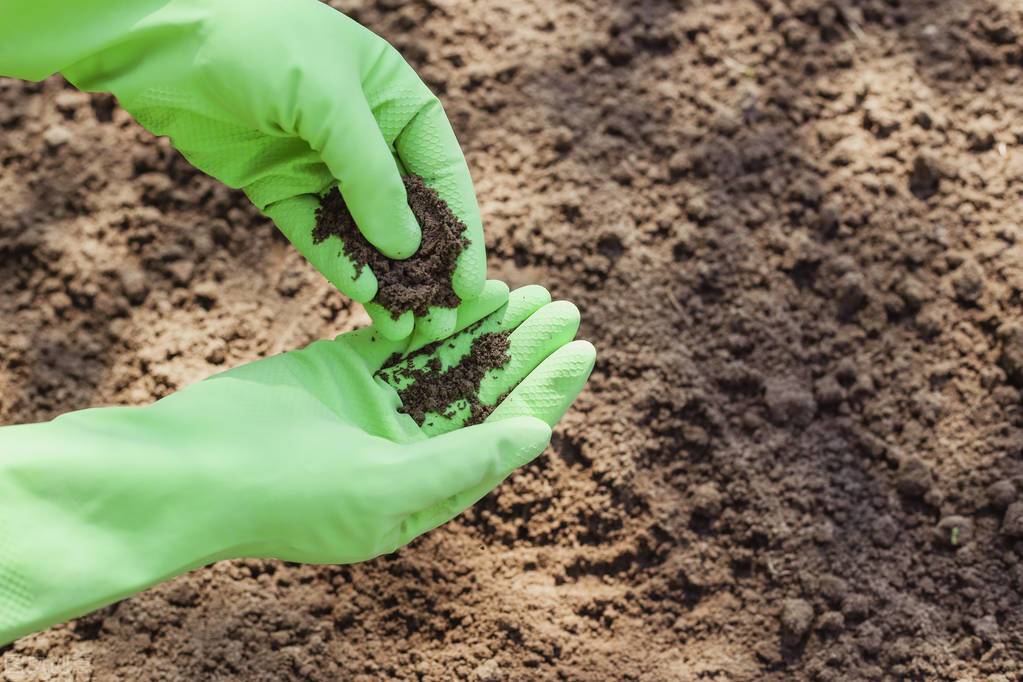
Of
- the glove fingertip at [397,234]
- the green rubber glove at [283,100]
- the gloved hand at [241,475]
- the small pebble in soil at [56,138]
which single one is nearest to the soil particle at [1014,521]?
the gloved hand at [241,475]

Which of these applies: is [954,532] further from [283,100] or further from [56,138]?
[56,138]

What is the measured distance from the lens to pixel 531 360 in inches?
66.1

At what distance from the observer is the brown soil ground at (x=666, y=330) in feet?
5.80

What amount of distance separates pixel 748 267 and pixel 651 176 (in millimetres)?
317

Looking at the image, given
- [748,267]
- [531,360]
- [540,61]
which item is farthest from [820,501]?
[540,61]

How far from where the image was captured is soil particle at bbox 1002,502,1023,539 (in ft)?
5.83

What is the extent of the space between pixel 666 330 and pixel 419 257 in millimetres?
645

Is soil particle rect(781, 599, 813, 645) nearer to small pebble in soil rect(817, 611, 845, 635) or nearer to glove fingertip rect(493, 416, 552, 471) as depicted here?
small pebble in soil rect(817, 611, 845, 635)

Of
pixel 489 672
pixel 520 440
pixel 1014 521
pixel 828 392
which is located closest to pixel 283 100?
pixel 520 440

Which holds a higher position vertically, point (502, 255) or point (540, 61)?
point (540, 61)

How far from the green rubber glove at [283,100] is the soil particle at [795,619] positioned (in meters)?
0.85

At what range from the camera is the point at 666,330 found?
201 cm

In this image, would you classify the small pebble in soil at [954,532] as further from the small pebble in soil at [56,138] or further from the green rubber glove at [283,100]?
the small pebble in soil at [56,138]

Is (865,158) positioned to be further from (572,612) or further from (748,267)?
(572,612)
